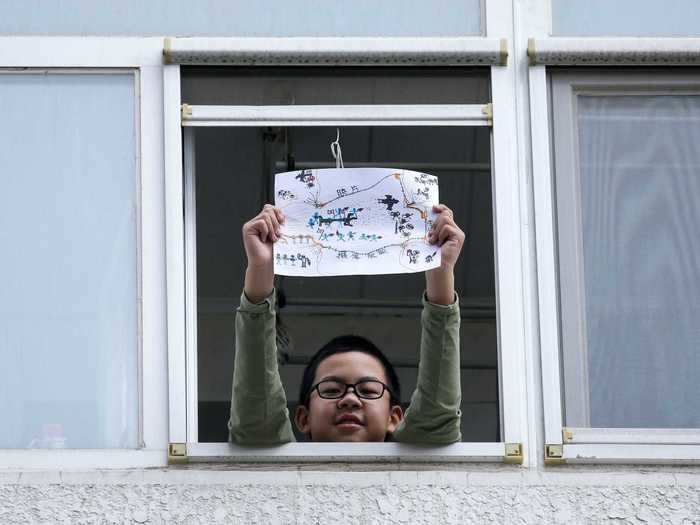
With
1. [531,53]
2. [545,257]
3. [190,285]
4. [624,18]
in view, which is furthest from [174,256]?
[624,18]

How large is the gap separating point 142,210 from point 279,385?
0.81 metres

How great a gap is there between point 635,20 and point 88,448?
8.12 ft

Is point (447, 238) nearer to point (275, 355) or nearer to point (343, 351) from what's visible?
point (275, 355)

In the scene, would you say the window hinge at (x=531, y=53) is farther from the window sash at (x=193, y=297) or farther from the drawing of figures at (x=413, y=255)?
the drawing of figures at (x=413, y=255)

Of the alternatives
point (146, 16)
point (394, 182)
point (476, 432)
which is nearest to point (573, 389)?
point (394, 182)

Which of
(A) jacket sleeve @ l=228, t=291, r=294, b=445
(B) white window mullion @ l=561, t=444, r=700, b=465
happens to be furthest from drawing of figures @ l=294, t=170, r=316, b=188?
(B) white window mullion @ l=561, t=444, r=700, b=465

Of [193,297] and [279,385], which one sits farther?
[193,297]

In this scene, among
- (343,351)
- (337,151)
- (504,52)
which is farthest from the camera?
(343,351)

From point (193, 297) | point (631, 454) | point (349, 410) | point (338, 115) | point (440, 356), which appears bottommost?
point (631, 454)

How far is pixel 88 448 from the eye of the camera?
24.8 feet

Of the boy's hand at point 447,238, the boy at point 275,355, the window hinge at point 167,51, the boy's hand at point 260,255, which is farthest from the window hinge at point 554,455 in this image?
the window hinge at point 167,51

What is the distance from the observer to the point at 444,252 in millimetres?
7410

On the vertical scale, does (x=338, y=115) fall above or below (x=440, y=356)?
above

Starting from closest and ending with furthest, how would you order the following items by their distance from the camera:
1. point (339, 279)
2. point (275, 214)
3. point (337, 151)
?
point (275, 214) → point (337, 151) → point (339, 279)
